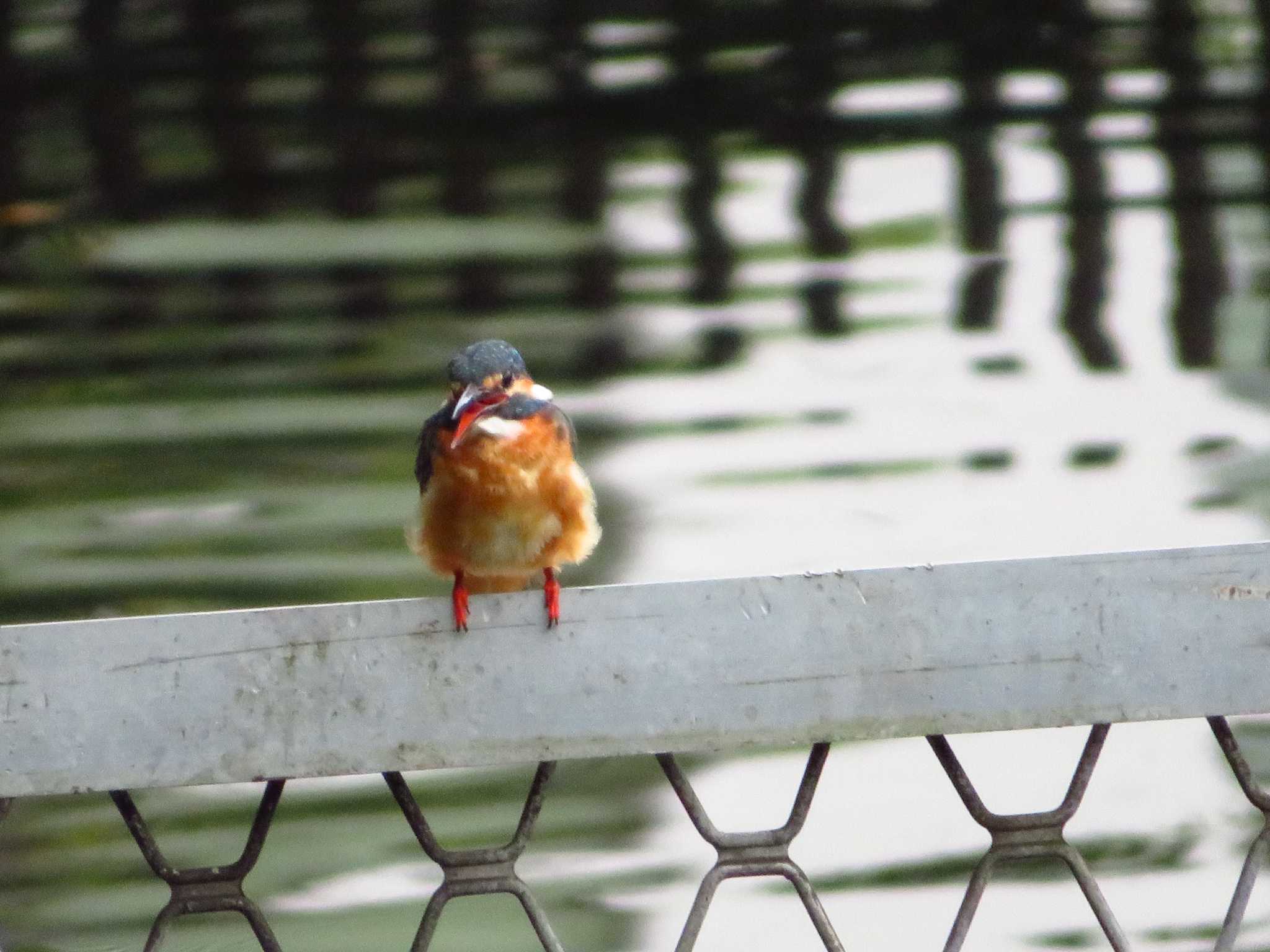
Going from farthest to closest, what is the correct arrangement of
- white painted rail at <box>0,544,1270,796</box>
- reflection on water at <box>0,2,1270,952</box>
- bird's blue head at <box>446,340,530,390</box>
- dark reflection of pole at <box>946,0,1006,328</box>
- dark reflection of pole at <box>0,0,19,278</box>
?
dark reflection of pole at <box>946,0,1006,328</box> < dark reflection of pole at <box>0,0,19,278</box> < reflection on water at <box>0,2,1270,952</box> < bird's blue head at <box>446,340,530,390</box> < white painted rail at <box>0,544,1270,796</box>

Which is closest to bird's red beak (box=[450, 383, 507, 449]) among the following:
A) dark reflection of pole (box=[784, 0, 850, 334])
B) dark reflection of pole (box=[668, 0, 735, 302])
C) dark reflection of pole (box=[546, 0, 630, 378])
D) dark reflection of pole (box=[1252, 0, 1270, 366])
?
dark reflection of pole (box=[546, 0, 630, 378])

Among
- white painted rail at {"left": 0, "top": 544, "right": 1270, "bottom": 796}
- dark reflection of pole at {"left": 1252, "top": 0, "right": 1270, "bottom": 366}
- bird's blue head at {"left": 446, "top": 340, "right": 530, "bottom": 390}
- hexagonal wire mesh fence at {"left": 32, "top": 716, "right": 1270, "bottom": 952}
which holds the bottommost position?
hexagonal wire mesh fence at {"left": 32, "top": 716, "right": 1270, "bottom": 952}

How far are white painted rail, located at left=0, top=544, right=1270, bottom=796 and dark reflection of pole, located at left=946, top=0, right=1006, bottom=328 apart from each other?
1.31 metres

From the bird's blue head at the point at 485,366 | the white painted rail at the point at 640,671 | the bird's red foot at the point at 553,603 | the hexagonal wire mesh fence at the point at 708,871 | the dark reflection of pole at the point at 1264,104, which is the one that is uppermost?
the dark reflection of pole at the point at 1264,104

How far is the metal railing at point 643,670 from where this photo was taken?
109 centimetres

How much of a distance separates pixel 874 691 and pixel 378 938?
880 millimetres

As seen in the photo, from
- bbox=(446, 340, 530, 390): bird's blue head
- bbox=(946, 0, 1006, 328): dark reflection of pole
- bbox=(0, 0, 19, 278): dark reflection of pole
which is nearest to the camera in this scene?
bbox=(446, 340, 530, 390): bird's blue head

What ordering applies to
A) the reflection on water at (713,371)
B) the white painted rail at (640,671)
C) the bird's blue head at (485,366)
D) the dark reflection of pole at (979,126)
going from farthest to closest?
the dark reflection of pole at (979,126)
the reflection on water at (713,371)
the bird's blue head at (485,366)
the white painted rail at (640,671)

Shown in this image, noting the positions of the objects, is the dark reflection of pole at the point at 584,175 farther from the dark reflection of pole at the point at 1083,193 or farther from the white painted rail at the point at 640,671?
the white painted rail at the point at 640,671

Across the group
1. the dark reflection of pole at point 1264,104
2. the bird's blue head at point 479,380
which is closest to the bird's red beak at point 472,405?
the bird's blue head at point 479,380

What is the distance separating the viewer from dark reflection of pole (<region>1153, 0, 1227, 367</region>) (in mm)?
2344

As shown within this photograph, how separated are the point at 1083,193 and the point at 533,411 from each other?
1160 millimetres

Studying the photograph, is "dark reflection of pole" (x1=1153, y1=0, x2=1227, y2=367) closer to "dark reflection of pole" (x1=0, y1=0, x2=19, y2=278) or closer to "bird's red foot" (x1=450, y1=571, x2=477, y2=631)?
"bird's red foot" (x1=450, y1=571, x2=477, y2=631)

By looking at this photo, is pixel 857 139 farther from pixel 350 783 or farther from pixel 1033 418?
pixel 350 783
